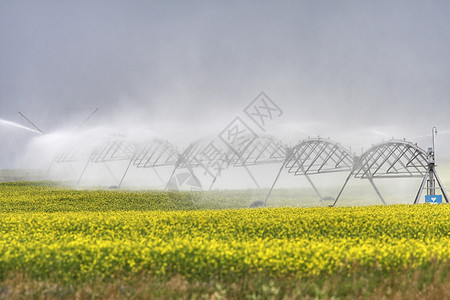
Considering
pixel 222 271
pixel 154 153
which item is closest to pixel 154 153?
pixel 154 153

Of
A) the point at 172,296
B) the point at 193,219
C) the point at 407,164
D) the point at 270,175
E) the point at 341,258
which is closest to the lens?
the point at 172,296

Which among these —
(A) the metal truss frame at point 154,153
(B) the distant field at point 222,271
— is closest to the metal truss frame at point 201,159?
→ (A) the metal truss frame at point 154,153

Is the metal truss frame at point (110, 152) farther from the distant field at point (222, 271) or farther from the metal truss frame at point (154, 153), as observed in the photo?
the distant field at point (222, 271)

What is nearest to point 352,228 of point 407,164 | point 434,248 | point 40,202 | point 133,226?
point 434,248

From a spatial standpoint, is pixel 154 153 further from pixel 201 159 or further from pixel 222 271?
pixel 222 271

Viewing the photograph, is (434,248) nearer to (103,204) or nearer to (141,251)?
(141,251)

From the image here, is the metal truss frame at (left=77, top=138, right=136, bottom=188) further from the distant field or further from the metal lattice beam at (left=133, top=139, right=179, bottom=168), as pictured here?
the distant field

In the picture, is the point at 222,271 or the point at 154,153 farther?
the point at 154,153

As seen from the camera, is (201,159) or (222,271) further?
(201,159)

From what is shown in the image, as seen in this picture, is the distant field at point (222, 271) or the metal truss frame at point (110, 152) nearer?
the distant field at point (222, 271)

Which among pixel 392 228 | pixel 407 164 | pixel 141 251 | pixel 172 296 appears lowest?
pixel 172 296

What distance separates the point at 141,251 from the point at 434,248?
5.55m

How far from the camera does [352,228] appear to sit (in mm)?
12609

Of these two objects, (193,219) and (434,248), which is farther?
(193,219)
